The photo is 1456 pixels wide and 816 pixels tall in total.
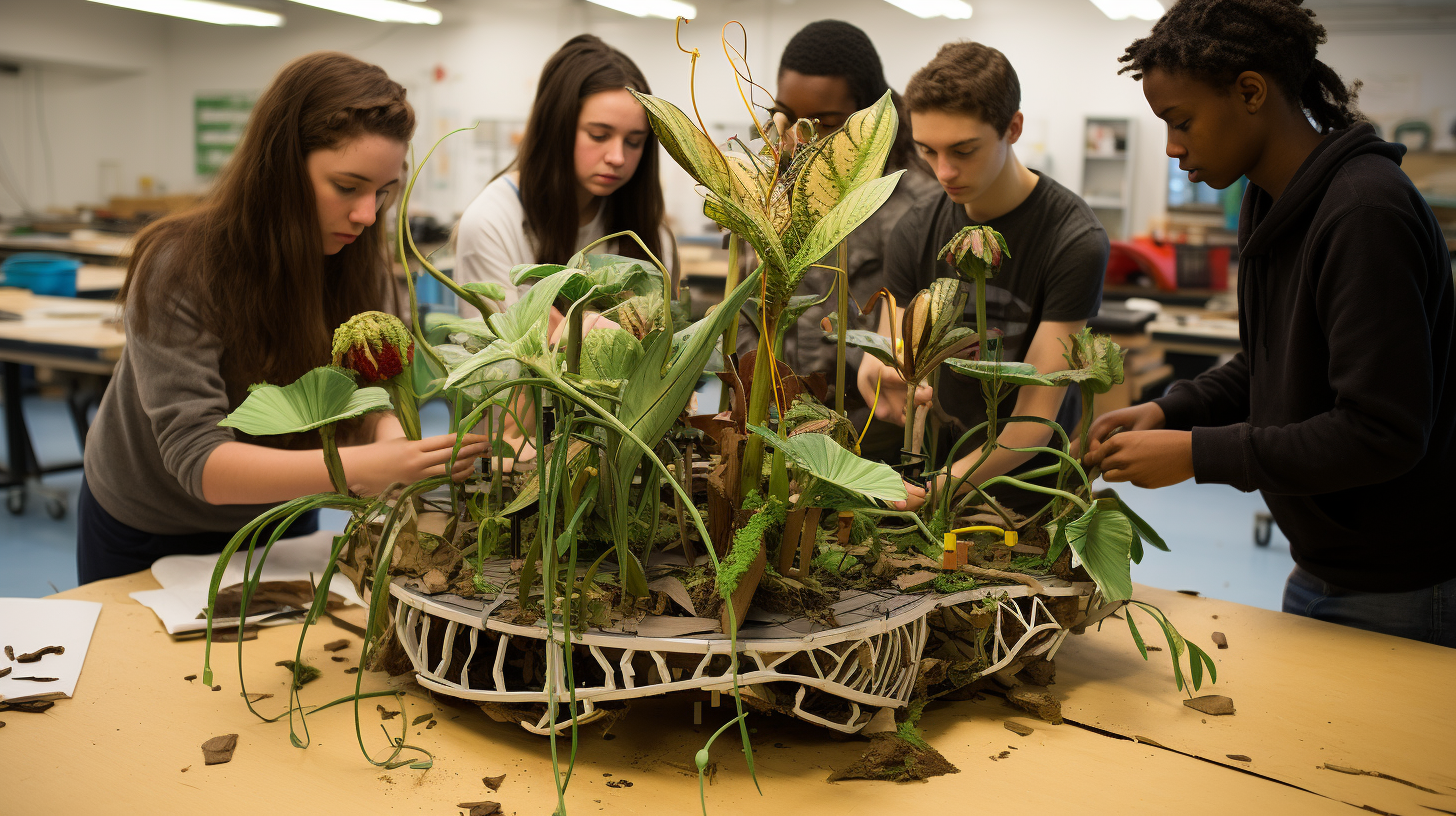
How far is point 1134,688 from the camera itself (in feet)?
3.26

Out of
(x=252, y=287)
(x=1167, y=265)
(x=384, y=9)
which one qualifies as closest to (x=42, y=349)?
(x=252, y=287)

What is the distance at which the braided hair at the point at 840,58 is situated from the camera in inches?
58.1

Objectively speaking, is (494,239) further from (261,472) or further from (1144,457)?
(1144,457)

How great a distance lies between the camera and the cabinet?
673 centimetres

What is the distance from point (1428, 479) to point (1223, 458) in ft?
0.89

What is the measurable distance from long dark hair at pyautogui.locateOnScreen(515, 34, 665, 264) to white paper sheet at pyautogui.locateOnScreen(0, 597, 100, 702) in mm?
804

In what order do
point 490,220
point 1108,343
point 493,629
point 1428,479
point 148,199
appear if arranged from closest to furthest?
point 493,629, point 1108,343, point 1428,479, point 490,220, point 148,199

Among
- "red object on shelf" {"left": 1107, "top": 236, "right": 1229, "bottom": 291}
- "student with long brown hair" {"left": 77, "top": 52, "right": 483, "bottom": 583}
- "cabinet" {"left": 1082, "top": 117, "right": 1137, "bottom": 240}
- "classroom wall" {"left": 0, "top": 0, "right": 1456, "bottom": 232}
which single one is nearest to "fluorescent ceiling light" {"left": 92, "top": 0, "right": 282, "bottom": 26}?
"classroom wall" {"left": 0, "top": 0, "right": 1456, "bottom": 232}

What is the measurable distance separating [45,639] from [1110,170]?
7.17m

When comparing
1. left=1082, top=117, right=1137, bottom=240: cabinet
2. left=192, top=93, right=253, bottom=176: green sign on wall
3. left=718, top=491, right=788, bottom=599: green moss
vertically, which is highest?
left=192, top=93, right=253, bottom=176: green sign on wall

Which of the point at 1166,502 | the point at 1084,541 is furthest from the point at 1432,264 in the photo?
the point at 1166,502

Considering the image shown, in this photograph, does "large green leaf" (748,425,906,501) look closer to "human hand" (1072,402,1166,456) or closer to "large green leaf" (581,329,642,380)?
"large green leaf" (581,329,642,380)

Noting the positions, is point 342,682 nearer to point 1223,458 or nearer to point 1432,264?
point 1223,458

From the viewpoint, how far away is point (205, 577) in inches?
47.4
